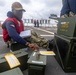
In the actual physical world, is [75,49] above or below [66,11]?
below

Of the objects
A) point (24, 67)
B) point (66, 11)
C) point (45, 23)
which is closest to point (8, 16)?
point (66, 11)

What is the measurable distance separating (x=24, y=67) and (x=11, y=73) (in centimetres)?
35

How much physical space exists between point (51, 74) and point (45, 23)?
1738 centimetres

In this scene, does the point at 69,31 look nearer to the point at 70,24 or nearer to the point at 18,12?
the point at 70,24

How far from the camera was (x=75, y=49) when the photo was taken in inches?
45.6

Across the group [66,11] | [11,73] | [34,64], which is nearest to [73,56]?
[34,64]

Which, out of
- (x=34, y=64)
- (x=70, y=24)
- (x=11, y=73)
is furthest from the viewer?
(x=70, y=24)

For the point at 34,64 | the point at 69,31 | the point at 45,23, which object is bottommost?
the point at 45,23

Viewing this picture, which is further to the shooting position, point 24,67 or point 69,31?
point 69,31

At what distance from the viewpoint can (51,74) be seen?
113cm

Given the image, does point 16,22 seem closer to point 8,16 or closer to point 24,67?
point 8,16

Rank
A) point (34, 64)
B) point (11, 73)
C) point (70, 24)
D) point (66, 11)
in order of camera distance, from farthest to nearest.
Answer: point (66, 11) → point (70, 24) → point (34, 64) → point (11, 73)

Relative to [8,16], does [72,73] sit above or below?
below

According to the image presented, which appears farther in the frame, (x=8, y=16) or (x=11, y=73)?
(x=8, y=16)
